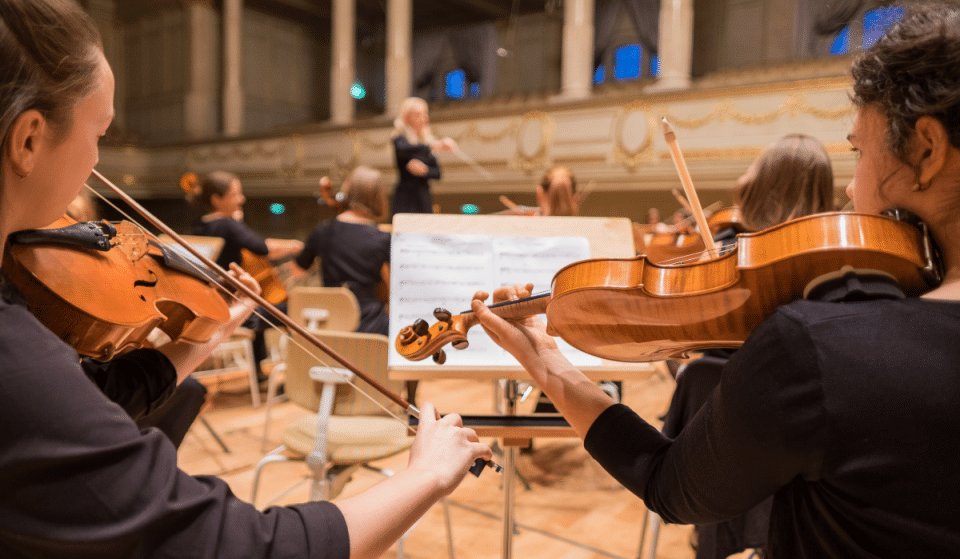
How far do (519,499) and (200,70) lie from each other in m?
12.2

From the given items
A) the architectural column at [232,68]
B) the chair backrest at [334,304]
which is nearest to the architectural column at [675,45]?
the chair backrest at [334,304]

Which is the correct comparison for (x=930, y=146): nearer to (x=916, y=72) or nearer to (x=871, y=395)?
(x=916, y=72)

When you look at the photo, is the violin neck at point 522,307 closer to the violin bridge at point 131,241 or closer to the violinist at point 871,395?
the violinist at point 871,395

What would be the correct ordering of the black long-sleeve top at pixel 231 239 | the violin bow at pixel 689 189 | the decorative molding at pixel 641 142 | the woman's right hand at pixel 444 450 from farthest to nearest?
the decorative molding at pixel 641 142 → the black long-sleeve top at pixel 231 239 → the violin bow at pixel 689 189 → the woman's right hand at pixel 444 450

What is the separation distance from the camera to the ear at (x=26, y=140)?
1.97 feet

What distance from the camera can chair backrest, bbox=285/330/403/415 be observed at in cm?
205

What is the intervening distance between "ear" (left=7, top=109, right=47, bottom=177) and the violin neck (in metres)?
0.74

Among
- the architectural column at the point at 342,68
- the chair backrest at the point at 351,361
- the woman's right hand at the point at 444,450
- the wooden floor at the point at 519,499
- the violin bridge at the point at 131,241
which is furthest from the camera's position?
the architectural column at the point at 342,68

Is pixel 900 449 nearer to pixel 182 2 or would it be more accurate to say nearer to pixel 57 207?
pixel 57 207

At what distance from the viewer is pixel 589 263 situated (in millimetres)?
1005

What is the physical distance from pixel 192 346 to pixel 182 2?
13.1 m

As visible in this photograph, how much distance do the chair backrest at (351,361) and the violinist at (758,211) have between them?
35.4 inches

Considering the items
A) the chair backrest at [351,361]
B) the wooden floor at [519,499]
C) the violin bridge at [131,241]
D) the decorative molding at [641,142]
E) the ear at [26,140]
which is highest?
the decorative molding at [641,142]

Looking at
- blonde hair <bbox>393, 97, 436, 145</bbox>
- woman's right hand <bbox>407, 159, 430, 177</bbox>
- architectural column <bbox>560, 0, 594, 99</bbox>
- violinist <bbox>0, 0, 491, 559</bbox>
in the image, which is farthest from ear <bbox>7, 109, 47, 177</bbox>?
architectural column <bbox>560, 0, 594, 99</bbox>
